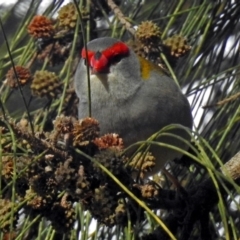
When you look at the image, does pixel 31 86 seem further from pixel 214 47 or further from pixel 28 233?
pixel 214 47

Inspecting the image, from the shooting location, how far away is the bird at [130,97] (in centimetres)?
270

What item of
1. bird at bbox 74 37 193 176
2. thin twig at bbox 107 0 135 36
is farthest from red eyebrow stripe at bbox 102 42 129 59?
thin twig at bbox 107 0 135 36

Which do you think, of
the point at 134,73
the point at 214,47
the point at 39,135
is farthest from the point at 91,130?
the point at 134,73

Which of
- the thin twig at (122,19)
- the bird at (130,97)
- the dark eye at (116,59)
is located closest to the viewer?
the thin twig at (122,19)

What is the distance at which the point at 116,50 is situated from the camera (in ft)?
9.11

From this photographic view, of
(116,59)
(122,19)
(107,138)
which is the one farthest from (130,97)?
(107,138)

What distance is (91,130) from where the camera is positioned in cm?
162

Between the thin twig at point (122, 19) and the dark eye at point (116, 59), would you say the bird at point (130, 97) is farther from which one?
the thin twig at point (122, 19)

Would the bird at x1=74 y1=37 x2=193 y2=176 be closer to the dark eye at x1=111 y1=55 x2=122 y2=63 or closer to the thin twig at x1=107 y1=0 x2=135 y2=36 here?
the dark eye at x1=111 y1=55 x2=122 y2=63

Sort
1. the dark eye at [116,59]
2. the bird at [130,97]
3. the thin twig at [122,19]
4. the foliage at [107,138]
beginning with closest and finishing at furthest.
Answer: the foliage at [107,138]
the thin twig at [122,19]
the bird at [130,97]
the dark eye at [116,59]

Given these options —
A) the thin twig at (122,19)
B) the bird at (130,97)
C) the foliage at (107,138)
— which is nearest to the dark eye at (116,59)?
the bird at (130,97)

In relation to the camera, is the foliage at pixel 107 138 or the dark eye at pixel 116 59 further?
the dark eye at pixel 116 59

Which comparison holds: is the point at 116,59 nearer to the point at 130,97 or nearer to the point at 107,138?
the point at 130,97

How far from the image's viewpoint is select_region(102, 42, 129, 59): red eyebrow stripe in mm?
2721
